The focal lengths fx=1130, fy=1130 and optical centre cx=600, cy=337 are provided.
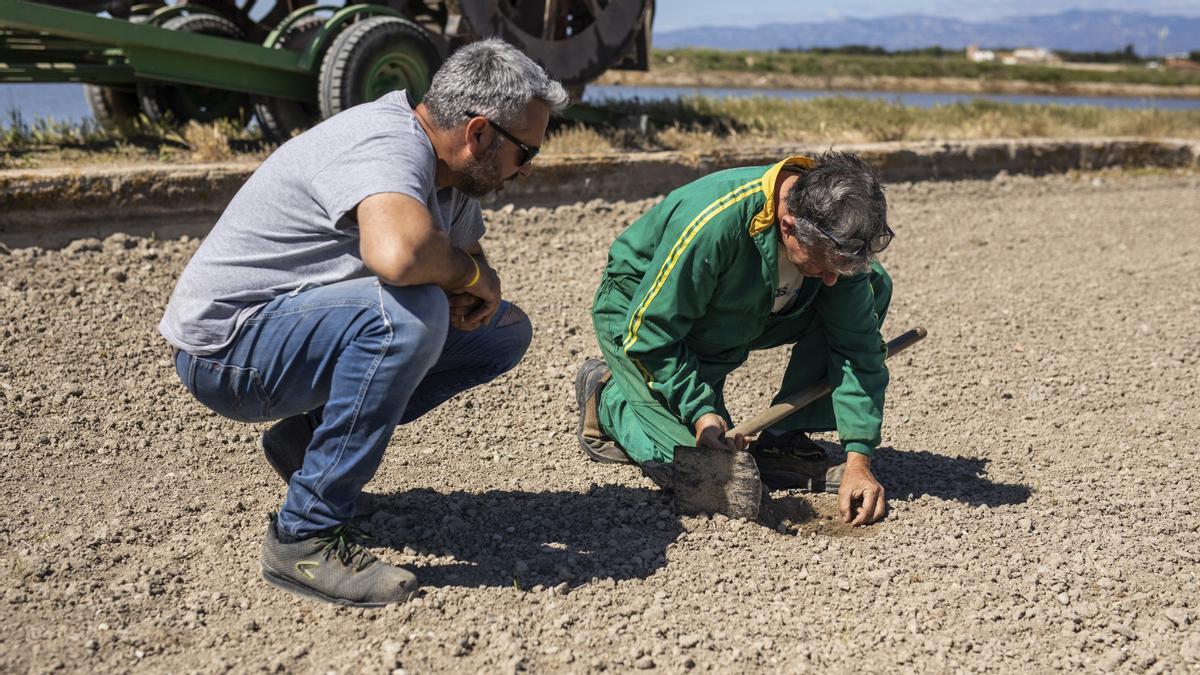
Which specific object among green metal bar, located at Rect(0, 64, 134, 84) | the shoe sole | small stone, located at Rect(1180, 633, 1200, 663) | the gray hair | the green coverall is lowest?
small stone, located at Rect(1180, 633, 1200, 663)

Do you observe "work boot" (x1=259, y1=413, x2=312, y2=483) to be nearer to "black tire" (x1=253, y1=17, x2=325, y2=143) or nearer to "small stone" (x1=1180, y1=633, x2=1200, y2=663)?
"small stone" (x1=1180, y1=633, x2=1200, y2=663)

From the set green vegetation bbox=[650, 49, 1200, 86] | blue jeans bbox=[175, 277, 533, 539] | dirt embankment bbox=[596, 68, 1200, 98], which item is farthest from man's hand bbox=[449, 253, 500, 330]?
green vegetation bbox=[650, 49, 1200, 86]

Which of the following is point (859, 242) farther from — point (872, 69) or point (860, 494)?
point (872, 69)

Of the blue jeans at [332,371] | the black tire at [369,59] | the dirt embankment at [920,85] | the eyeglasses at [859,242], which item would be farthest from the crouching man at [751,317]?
the dirt embankment at [920,85]

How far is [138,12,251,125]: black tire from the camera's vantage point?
631 centimetres

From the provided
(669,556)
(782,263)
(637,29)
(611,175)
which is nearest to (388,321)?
(669,556)

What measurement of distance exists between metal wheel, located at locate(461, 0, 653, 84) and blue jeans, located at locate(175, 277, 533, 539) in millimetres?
4407

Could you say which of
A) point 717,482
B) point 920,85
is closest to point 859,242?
point 717,482

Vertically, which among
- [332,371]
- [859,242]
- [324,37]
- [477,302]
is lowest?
[332,371]

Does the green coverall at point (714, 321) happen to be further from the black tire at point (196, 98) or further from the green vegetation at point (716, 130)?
the black tire at point (196, 98)

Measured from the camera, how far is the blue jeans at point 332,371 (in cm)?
223

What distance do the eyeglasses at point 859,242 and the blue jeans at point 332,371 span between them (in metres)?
0.91

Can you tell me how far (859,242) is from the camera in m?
2.61

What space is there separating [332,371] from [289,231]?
30cm
